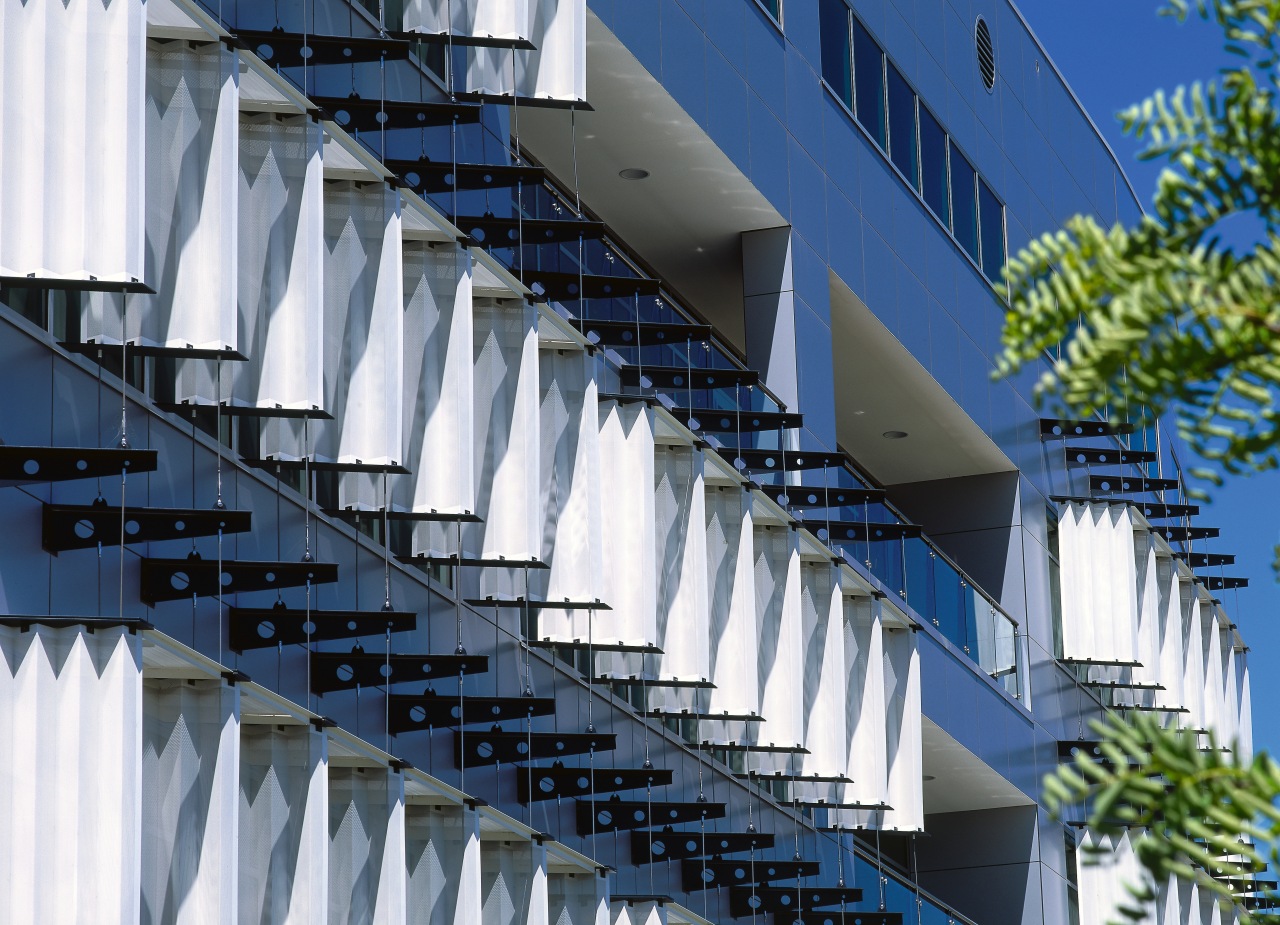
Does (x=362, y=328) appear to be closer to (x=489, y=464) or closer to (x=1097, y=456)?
(x=489, y=464)

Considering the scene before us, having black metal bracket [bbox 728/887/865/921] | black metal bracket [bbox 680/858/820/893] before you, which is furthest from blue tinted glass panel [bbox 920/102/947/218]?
black metal bracket [bbox 680/858/820/893]

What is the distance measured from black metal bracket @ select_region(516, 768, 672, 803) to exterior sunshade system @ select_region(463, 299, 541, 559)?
245cm

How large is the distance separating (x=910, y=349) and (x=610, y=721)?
39.2ft

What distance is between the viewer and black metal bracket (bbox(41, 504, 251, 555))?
42.2 feet

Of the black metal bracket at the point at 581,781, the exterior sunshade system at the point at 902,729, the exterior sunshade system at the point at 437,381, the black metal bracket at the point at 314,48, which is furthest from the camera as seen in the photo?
the exterior sunshade system at the point at 902,729

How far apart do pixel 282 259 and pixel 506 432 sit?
329cm

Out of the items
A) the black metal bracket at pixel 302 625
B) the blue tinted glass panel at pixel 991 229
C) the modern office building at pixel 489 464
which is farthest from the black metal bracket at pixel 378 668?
the blue tinted glass panel at pixel 991 229

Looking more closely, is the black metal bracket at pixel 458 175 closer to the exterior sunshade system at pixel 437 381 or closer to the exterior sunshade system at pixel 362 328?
the exterior sunshade system at pixel 437 381

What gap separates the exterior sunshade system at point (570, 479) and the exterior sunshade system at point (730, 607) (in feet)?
10.4

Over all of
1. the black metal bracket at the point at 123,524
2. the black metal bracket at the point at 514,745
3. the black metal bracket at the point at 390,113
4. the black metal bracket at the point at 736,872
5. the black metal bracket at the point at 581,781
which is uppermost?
the black metal bracket at the point at 390,113

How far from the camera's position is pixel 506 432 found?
17.7 meters

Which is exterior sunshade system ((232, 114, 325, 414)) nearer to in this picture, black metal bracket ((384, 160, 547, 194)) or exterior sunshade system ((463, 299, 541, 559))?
black metal bracket ((384, 160, 547, 194))

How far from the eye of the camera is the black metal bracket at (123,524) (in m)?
12.9

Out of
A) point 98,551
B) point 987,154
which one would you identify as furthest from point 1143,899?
point 987,154
